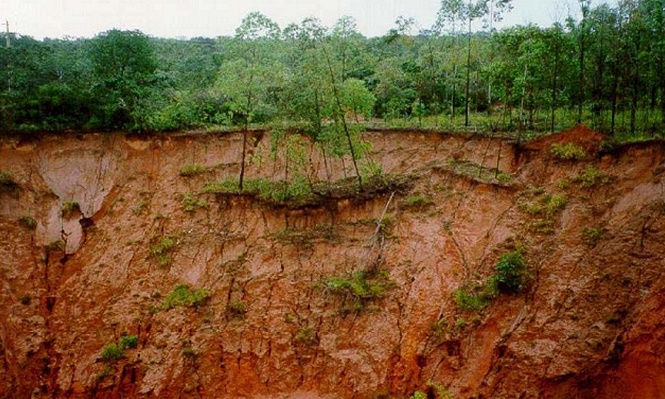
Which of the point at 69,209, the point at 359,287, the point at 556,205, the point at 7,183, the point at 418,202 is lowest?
the point at 359,287

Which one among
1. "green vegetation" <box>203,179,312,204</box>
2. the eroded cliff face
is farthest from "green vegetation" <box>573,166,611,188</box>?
"green vegetation" <box>203,179,312,204</box>

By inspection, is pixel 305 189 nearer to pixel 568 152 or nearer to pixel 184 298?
pixel 184 298

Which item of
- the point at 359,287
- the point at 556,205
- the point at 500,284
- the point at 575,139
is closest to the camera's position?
the point at 500,284

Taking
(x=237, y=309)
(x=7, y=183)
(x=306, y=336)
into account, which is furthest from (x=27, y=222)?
(x=306, y=336)

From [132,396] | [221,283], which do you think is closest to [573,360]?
[221,283]

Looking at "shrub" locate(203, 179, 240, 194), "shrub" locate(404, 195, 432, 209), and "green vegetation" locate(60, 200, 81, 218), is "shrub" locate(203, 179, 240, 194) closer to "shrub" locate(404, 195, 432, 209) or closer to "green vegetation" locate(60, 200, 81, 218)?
"green vegetation" locate(60, 200, 81, 218)

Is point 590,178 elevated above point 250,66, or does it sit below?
below
